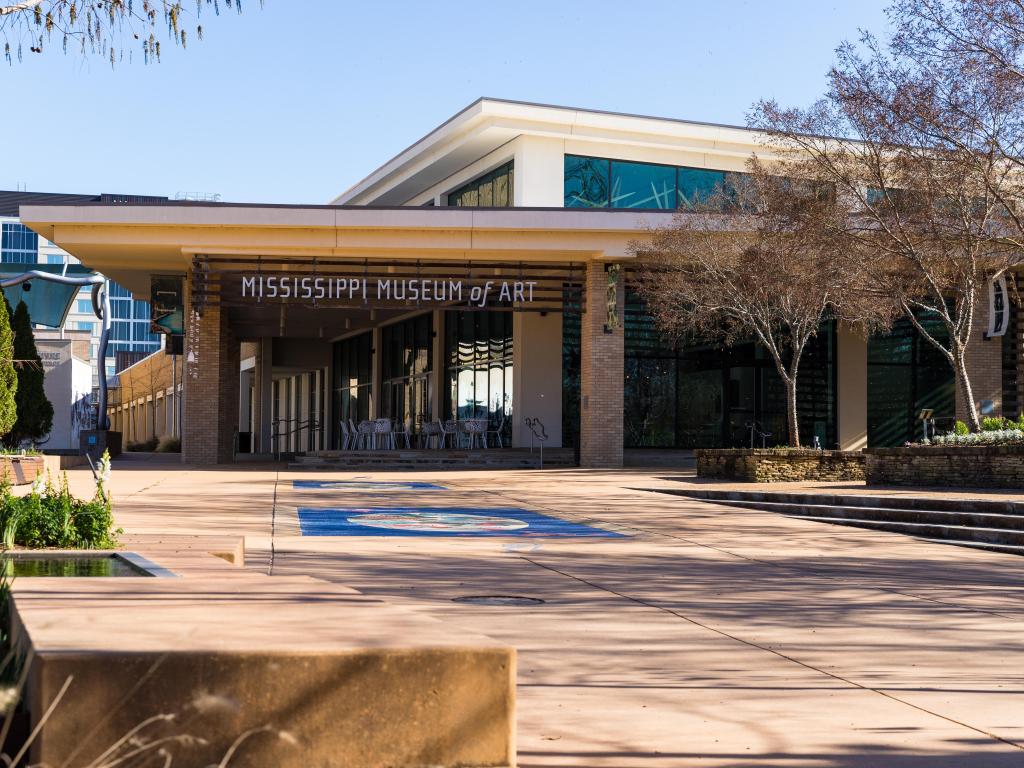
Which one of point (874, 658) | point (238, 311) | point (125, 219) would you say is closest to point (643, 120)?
point (238, 311)

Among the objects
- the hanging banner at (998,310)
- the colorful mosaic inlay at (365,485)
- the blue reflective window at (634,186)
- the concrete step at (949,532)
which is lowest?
the concrete step at (949,532)

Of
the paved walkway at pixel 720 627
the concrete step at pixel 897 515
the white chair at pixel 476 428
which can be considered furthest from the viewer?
the white chair at pixel 476 428

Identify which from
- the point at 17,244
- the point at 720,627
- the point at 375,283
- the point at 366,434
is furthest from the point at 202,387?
the point at 17,244

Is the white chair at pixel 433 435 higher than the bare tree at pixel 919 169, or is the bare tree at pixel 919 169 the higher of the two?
the bare tree at pixel 919 169

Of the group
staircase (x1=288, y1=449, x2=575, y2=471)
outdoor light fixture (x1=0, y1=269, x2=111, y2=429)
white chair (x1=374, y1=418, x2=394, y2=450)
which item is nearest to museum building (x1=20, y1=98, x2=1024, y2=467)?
outdoor light fixture (x1=0, y1=269, x2=111, y2=429)

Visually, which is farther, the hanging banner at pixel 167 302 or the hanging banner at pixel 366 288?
the hanging banner at pixel 167 302

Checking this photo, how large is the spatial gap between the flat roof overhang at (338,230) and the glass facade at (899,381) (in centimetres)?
1065

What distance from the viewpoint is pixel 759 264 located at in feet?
71.2

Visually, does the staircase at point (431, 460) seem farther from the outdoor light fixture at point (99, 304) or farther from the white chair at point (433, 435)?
the outdoor light fixture at point (99, 304)

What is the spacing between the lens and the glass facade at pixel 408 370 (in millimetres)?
37719

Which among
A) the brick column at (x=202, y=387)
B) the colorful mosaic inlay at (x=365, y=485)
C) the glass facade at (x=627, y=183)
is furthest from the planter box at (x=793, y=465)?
the glass facade at (x=627, y=183)

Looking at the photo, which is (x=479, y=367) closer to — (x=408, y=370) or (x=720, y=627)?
(x=408, y=370)

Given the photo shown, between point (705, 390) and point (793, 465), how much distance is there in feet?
40.7

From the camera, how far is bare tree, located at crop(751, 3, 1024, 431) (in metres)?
17.7
